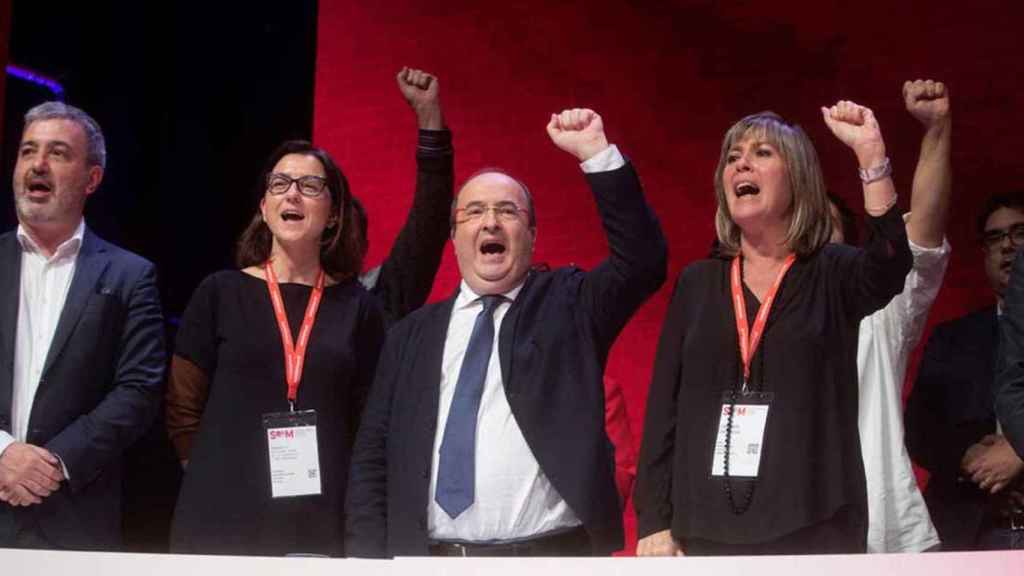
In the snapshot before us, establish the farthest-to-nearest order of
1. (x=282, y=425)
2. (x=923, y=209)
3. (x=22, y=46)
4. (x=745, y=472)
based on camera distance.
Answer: (x=22, y=46) < (x=282, y=425) < (x=923, y=209) < (x=745, y=472)

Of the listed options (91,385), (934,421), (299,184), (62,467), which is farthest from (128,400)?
(934,421)

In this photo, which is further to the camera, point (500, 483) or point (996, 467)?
point (996, 467)

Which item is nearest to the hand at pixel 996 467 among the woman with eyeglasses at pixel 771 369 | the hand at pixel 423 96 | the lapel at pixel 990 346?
the lapel at pixel 990 346

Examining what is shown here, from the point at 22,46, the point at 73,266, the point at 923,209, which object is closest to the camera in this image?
the point at 923,209

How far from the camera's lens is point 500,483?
263 centimetres

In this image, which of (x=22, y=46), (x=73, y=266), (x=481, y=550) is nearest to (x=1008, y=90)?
(x=481, y=550)

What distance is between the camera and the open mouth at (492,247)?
2.91 m

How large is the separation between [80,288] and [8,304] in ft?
0.54

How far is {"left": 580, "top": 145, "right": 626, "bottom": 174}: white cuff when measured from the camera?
2.71 metres

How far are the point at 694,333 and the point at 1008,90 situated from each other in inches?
63.5

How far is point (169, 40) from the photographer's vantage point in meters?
4.88

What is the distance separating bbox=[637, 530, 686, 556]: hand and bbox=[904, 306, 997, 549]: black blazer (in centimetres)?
91

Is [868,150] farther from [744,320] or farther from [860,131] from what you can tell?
[744,320]

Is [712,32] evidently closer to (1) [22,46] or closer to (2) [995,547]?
(2) [995,547]
